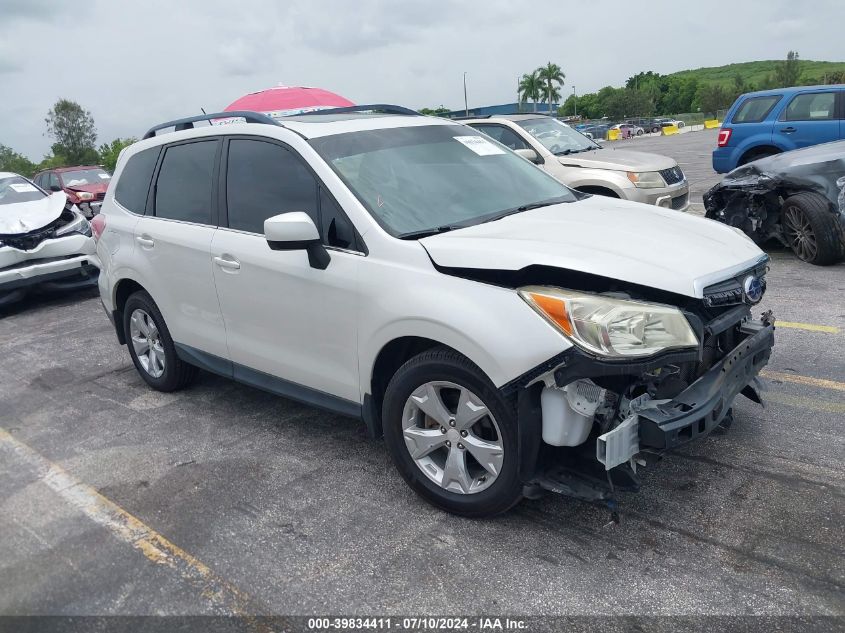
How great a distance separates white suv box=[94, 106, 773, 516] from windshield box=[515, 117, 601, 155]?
17.3ft

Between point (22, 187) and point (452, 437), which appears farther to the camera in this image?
point (22, 187)

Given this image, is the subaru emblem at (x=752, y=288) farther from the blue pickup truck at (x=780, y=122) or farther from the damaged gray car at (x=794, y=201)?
the blue pickup truck at (x=780, y=122)

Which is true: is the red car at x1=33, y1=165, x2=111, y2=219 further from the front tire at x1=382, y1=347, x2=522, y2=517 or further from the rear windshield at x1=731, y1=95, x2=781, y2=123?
the front tire at x1=382, y1=347, x2=522, y2=517

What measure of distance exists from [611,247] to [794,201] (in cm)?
518

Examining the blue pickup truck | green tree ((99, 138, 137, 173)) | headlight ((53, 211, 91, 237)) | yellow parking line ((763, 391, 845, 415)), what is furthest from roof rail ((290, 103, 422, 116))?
green tree ((99, 138, 137, 173))

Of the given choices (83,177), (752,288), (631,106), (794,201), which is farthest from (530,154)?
(631,106)

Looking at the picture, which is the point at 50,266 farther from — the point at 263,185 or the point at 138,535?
the point at 138,535

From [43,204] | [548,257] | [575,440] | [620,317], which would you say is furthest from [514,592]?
[43,204]

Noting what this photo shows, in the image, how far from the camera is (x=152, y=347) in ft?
17.1

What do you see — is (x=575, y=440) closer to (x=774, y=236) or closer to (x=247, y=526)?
(x=247, y=526)

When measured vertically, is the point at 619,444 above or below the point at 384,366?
below

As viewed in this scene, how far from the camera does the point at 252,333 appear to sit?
4.14 metres

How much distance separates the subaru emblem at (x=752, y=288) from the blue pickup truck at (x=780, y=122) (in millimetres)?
9314

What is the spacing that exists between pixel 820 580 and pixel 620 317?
121 cm
